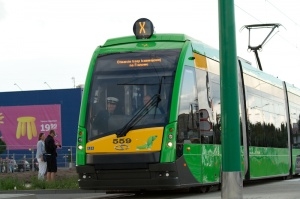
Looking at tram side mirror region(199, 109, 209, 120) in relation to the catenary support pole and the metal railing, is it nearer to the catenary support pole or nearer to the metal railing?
the catenary support pole

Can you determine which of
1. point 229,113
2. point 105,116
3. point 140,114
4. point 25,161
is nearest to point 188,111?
point 140,114

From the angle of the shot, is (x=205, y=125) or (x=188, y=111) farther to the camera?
(x=205, y=125)

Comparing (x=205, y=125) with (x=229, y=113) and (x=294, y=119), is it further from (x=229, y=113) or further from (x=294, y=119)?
(x=294, y=119)

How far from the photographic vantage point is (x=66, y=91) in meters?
47.3

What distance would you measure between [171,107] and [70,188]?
6.10 metres

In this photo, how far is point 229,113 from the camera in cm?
1166

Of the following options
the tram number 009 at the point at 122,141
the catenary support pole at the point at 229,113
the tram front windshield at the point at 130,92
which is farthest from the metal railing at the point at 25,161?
the catenary support pole at the point at 229,113

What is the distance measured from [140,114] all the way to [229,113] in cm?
450

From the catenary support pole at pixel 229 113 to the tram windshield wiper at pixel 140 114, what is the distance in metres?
4.32

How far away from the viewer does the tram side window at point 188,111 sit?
52.1 feet

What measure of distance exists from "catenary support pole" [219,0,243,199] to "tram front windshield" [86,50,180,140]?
4.05 meters

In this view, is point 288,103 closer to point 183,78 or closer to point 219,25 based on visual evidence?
point 183,78

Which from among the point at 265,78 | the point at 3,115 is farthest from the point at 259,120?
the point at 3,115

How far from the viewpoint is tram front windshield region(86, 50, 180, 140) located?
15.9 meters
